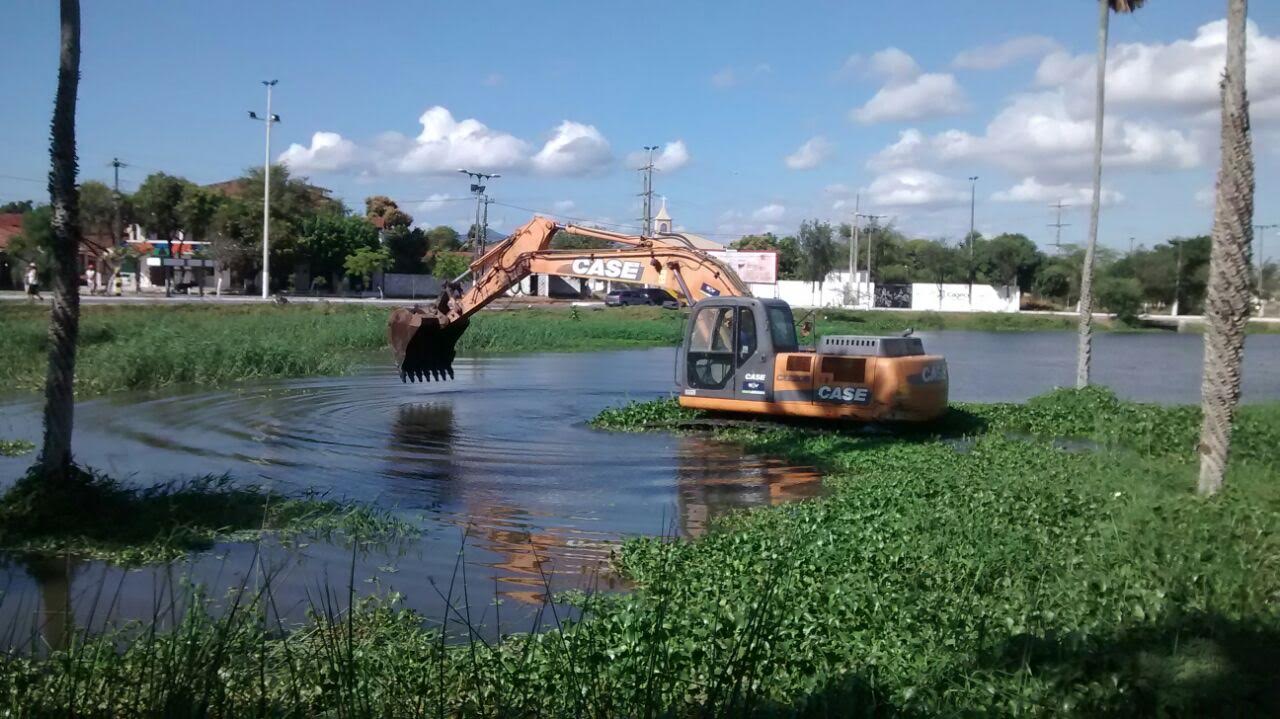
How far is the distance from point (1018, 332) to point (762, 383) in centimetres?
5203

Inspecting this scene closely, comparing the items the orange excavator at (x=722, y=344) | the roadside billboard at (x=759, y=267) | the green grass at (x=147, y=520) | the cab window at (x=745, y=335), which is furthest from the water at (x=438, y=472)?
the roadside billboard at (x=759, y=267)

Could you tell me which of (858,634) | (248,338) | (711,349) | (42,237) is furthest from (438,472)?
(248,338)

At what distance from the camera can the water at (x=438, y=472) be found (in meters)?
8.69

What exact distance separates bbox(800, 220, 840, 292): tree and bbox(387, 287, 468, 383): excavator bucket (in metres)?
67.8

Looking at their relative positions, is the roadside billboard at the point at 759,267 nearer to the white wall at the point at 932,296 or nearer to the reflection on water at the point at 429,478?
the white wall at the point at 932,296

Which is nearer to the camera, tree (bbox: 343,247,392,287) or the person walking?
the person walking

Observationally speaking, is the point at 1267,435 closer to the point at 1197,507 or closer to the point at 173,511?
the point at 1197,507

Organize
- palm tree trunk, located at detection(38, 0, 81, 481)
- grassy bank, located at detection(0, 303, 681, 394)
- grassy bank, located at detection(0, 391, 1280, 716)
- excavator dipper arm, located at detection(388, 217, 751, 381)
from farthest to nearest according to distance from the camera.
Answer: grassy bank, located at detection(0, 303, 681, 394) < excavator dipper arm, located at detection(388, 217, 751, 381) < palm tree trunk, located at detection(38, 0, 81, 481) < grassy bank, located at detection(0, 391, 1280, 716)

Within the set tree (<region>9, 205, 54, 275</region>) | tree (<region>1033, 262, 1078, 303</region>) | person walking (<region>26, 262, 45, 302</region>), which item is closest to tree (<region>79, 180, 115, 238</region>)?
person walking (<region>26, 262, 45, 302</region>)

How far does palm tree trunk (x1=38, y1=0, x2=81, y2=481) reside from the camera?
33.1 feet

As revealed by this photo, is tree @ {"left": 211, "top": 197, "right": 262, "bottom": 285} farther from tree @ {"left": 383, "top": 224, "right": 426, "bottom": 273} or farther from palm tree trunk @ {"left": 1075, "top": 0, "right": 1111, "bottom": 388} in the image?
palm tree trunk @ {"left": 1075, "top": 0, "right": 1111, "bottom": 388}

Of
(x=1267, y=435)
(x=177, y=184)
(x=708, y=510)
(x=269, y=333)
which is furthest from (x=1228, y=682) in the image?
(x=177, y=184)

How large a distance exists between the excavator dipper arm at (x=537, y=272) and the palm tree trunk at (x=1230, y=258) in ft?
30.9

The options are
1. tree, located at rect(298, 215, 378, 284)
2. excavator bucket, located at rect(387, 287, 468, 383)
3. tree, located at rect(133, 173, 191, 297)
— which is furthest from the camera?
tree, located at rect(298, 215, 378, 284)
